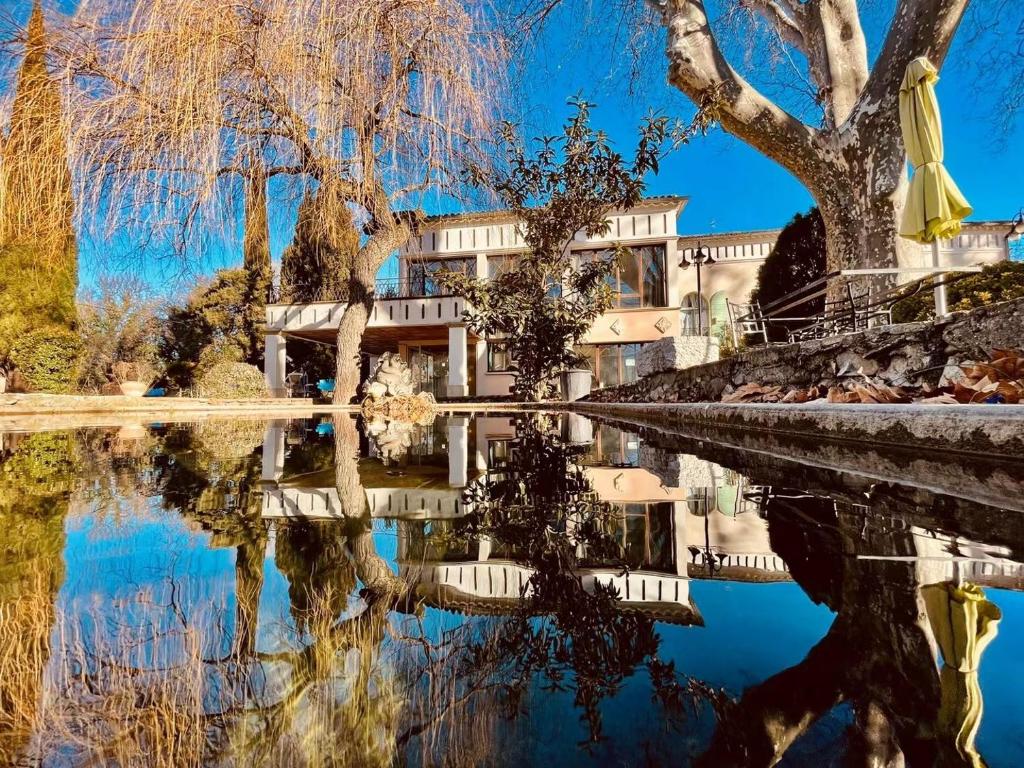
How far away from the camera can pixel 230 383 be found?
11.6 metres

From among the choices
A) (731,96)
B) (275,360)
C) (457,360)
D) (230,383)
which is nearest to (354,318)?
(230,383)

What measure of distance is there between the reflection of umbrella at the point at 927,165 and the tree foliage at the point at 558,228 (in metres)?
3.77

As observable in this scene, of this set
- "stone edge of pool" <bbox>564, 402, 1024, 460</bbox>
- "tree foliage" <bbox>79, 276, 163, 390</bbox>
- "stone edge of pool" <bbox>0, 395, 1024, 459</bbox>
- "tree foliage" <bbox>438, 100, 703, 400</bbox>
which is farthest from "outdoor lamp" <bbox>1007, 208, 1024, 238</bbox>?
"tree foliage" <bbox>79, 276, 163, 390</bbox>

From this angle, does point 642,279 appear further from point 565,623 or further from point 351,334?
point 565,623

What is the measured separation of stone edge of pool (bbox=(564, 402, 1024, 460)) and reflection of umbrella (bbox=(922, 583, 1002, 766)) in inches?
41.6

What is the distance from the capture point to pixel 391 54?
4555 millimetres

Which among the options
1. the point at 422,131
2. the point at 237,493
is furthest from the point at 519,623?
the point at 422,131

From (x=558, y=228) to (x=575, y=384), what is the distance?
3.26m

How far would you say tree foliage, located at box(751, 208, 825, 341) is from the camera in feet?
34.1

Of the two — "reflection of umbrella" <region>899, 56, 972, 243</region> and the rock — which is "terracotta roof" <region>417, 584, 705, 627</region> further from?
the rock

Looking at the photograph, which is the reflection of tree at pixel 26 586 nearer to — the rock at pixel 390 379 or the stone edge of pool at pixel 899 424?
the stone edge of pool at pixel 899 424

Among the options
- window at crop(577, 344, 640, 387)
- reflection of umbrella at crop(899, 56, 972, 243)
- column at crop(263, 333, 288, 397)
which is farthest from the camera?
window at crop(577, 344, 640, 387)

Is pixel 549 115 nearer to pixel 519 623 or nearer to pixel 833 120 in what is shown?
pixel 833 120

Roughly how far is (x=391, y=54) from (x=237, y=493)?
4.27 metres
